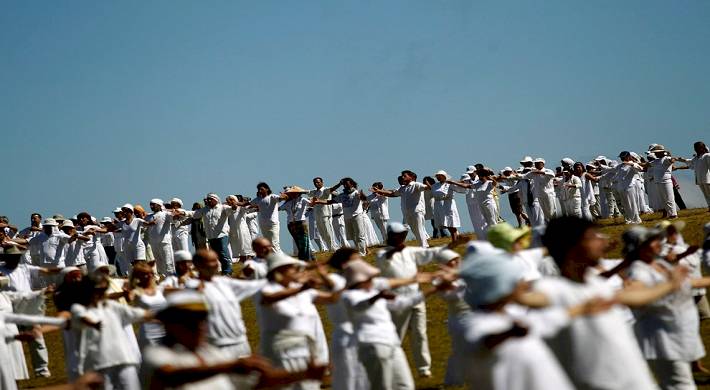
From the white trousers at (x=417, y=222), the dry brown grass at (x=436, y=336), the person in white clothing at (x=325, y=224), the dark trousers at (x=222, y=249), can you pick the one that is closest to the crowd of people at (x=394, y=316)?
the dry brown grass at (x=436, y=336)

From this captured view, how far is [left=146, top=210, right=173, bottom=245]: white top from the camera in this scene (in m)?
24.7

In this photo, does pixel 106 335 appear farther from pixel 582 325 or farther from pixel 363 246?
pixel 363 246

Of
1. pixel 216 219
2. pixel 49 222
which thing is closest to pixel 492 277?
pixel 216 219

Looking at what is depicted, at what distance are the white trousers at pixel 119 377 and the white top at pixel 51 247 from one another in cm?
1455

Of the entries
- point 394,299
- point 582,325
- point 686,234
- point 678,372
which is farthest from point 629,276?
point 686,234

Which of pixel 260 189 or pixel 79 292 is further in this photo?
pixel 260 189

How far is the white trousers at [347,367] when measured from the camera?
8656 millimetres

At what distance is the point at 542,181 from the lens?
26094 mm

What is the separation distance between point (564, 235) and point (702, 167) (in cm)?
2053

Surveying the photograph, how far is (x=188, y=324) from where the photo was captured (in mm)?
5297

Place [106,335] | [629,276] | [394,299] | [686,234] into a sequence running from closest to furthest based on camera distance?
[629,276], [394,299], [106,335], [686,234]

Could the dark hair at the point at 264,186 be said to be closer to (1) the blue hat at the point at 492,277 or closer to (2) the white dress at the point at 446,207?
(2) the white dress at the point at 446,207

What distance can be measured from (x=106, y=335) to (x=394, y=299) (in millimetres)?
2501

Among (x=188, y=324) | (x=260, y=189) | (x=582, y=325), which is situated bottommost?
(x=582, y=325)
